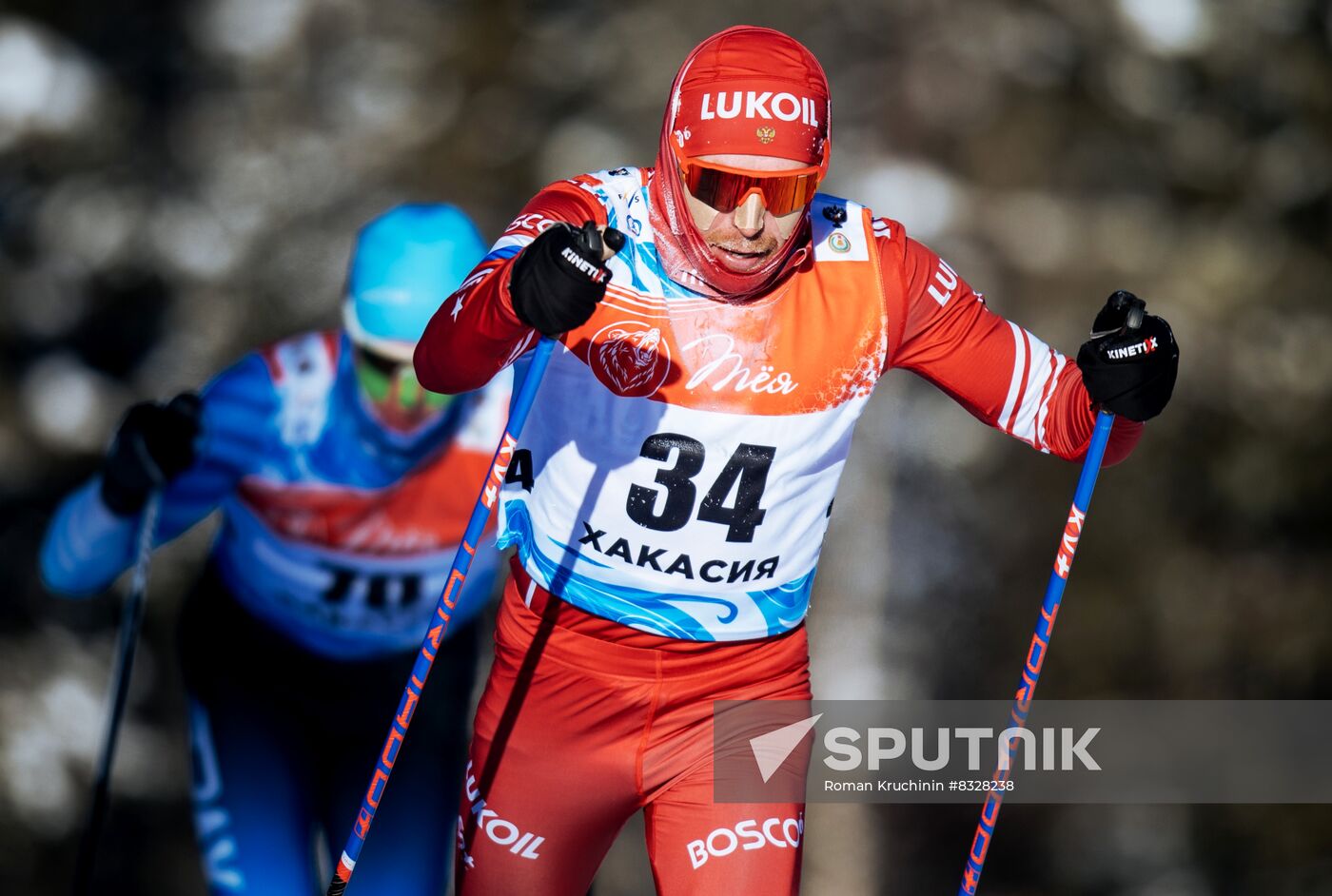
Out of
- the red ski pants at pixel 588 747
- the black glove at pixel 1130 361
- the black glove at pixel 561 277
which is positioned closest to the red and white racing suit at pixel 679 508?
the red ski pants at pixel 588 747

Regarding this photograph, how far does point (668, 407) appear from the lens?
2107mm

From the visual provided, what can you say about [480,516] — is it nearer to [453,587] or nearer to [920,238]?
[453,587]

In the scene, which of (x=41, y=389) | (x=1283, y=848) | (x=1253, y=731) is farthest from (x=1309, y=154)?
(x=41, y=389)

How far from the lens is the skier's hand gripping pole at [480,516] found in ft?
6.01

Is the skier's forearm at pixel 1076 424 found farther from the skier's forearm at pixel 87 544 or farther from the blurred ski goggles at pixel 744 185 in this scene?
the skier's forearm at pixel 87 544

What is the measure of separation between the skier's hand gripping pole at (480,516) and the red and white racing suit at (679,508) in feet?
0.37

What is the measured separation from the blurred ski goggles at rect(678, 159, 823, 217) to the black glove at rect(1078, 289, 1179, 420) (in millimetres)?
469

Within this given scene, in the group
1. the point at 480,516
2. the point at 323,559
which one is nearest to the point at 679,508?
the point at 480,516

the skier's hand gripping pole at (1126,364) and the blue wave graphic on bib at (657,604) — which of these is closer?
the skier's hand gripping pole at (1126,364)

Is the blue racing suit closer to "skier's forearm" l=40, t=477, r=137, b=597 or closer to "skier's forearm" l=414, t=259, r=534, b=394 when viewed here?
"skier's forearm" l=40, t=477, r=137, b=597

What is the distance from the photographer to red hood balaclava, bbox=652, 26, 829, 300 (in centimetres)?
201

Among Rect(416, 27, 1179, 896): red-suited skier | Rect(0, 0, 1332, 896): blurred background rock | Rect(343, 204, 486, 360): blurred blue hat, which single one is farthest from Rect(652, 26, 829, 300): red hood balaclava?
Rect(0, 0, 1332, 896): blurred background rock

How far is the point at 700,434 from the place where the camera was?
83.1 inches

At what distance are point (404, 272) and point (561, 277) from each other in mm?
1361
